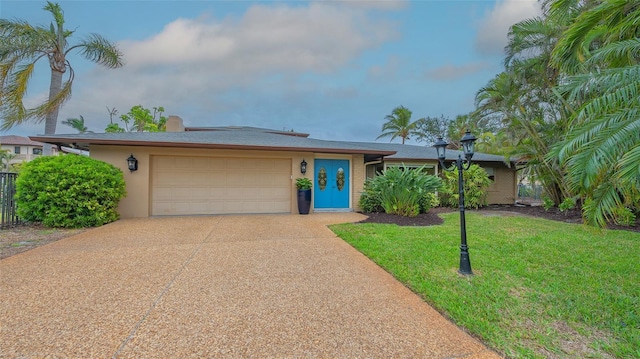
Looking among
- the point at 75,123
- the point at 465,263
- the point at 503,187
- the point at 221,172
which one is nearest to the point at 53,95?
the point at 221,172

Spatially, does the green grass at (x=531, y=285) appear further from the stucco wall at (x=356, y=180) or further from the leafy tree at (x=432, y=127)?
the leafy tree at (x=432, y=127)

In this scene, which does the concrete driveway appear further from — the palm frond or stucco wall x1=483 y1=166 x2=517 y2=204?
stucco wall x1=483 y1=166 x2=517 y2=204

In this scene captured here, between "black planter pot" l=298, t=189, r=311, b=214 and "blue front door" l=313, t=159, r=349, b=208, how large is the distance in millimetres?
802

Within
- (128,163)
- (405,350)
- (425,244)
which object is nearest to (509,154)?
(425,244)

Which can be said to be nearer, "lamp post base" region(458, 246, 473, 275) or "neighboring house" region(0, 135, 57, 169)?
"lamp post base" region(458, 246, 473, 275)

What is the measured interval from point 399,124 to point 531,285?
22.2m

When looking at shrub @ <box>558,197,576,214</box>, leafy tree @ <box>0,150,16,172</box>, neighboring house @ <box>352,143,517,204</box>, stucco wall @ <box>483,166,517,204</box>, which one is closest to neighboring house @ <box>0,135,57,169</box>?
leafy tree @ <box>0,150,16,172</box>

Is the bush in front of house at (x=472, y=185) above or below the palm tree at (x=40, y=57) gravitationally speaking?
below

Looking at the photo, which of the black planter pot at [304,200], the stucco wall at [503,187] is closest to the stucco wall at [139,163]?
the black planter pot at [304,200]

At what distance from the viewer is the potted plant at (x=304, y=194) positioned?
31.6 feet

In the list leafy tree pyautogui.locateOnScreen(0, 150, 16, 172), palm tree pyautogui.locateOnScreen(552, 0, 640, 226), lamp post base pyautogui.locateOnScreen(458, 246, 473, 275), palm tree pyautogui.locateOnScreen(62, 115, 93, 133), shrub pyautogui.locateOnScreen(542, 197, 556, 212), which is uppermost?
palm tree pyautogui.locateOnScreen(62, 115, 93, 133)

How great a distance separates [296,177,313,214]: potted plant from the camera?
31.6 ft

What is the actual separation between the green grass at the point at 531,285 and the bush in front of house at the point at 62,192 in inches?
263

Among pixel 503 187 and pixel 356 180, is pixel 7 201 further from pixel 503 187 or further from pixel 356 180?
pixel 503 187
